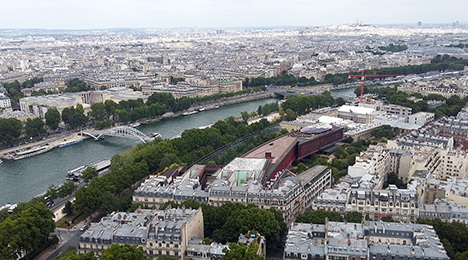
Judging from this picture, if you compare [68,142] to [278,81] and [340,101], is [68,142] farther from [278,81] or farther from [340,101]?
[278,81]

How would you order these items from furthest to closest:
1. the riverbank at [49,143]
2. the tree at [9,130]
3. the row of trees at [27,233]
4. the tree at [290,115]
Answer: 1. the tree at [290,115]
2. the tree at [9,130]
3. the riverbank at [49,143]
4. the row of trees at [27,233]

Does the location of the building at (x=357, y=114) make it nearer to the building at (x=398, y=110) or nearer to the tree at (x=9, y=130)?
the building at (x=398, y=110)

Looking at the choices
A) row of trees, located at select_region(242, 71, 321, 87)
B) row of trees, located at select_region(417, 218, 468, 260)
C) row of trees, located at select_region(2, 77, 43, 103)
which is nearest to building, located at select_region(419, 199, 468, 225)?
row of trees, located at select_region(417, 218, 468, 260)

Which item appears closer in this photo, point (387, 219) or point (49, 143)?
point (387, 219)

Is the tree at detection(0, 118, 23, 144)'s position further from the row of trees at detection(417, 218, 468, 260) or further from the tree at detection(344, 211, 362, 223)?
the row of trees at detection(417, 218, 468, 260)

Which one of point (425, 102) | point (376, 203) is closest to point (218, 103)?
point (425, 102)

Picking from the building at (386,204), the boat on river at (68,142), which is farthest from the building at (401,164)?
the boat on river at (68,142)
